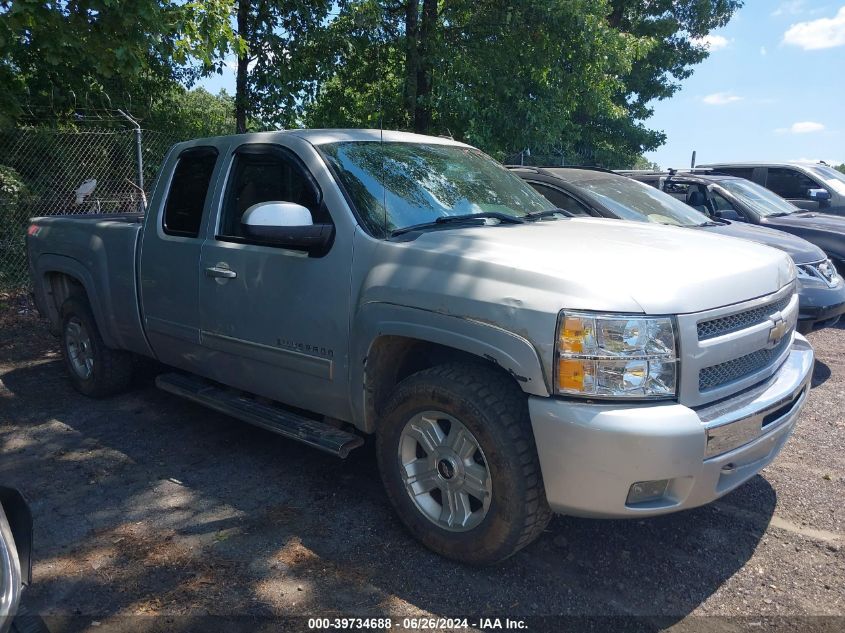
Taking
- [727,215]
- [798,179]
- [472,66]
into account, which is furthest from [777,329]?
[798,179]

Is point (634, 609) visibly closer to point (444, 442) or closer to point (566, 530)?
point (566, 530)

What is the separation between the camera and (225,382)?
4473mm

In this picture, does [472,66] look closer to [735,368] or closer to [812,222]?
[812,222]

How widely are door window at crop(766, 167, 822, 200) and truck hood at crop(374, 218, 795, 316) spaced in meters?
8.84

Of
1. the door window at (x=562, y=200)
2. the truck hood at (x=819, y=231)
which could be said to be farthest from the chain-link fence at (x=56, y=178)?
the truck hood at (x=819, y=231)

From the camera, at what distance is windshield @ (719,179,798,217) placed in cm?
849

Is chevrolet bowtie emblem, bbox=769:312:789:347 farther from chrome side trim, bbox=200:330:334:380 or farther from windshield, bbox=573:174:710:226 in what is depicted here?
windshield, bbox=573:174:710:226

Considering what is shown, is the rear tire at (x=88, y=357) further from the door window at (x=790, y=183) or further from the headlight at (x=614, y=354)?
the door window at (x=790, y=183)

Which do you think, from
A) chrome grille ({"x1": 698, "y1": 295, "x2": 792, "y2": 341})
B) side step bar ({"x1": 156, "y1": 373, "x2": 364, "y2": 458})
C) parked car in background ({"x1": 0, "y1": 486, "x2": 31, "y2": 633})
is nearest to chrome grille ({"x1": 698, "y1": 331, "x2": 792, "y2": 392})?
chrome grille ({"x1": 698, "y1": 295, "x2": 792, "y2": 341})

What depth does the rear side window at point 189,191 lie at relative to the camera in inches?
180

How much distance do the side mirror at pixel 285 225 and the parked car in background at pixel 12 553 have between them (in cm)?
170

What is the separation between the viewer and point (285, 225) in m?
3.56

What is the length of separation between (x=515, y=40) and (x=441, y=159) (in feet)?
21.8

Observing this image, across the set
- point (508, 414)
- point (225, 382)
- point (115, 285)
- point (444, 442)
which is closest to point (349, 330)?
point (444, 442)
